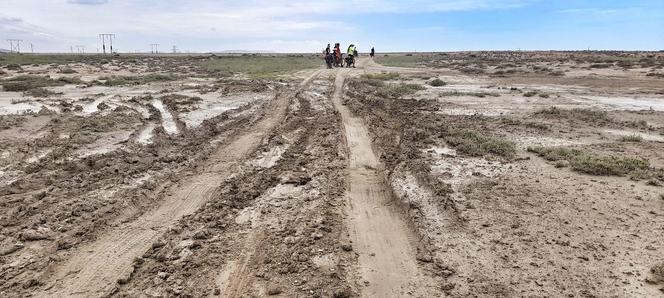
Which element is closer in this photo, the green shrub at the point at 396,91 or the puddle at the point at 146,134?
the puddle at the point at 146,134

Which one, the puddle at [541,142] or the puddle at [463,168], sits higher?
the puddle at [541,142]

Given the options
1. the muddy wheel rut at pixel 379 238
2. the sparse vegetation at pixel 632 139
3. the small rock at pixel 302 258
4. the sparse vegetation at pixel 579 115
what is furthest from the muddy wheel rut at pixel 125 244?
the sparse vegetation at pixel 579 115

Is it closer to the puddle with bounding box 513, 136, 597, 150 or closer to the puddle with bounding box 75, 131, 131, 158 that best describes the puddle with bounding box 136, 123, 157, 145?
the puddle with bounding box 75, 131, 131, 158

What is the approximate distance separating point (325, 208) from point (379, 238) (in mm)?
1175

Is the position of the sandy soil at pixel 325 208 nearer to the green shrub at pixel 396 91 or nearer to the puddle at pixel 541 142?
the puddle at pixel 541 142

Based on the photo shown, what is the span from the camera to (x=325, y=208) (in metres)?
7.15

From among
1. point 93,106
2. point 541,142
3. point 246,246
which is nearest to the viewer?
point 246,246

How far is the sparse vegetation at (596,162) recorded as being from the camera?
9164 mm

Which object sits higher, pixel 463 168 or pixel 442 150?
pixel 442 150

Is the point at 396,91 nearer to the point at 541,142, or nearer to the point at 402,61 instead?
the point at 541,142

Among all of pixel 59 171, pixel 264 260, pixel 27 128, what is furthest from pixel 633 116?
pixel 27 128

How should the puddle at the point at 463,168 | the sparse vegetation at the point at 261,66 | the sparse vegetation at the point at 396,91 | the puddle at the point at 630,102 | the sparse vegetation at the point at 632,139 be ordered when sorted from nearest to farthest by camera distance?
1. the puddle at the point at 463,168
2. the sparse vegetation at the point at 632,139
3. the puddle at the point at 630,102
4. the sparse vegetation at the point at 396,91
5. the sparse vegetation at the point at 261,66

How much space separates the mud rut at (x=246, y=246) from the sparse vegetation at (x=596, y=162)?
147 inches

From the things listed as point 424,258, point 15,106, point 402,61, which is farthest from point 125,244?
point 402,61
